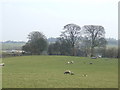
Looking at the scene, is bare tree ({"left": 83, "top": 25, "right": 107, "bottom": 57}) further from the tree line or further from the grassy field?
the grassy field

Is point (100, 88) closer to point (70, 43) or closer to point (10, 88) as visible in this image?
point (10, 88)

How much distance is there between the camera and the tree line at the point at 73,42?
67.9 meters

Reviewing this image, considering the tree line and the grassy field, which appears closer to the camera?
the grassy field

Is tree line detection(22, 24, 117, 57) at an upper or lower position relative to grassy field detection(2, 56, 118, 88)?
upper

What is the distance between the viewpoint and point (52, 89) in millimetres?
12656

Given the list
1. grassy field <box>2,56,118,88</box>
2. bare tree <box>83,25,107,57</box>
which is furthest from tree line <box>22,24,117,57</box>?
grassy field <box>2,56,118,88</box>

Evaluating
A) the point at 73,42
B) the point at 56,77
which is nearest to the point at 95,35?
the point at 73,42

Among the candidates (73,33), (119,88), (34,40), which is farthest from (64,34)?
(119,88)

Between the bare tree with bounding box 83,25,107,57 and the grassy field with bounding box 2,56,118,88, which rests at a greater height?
the bare tree with bounding box 83,25,107,57

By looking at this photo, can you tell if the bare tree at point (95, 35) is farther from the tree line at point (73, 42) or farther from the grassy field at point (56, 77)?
the grassy field at point (56, 77)

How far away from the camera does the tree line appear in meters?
67.9

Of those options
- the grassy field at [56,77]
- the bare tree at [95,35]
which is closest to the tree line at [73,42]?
the bare tree at [95,35]

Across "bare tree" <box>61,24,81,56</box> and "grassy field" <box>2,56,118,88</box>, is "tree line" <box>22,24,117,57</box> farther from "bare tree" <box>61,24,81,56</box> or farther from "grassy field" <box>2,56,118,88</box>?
"grassy field" <box>2,56,118,88</box>

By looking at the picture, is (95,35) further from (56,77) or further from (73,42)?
(56,77)
